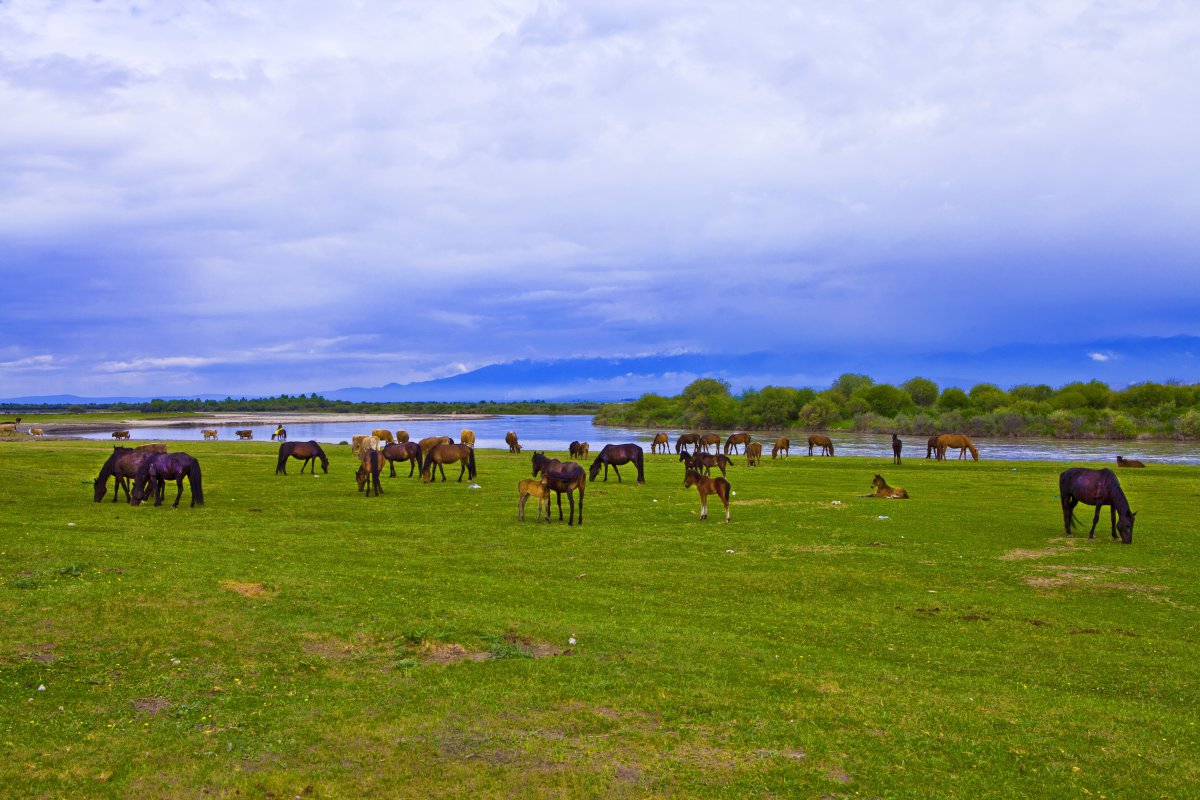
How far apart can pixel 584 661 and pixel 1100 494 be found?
618 inches

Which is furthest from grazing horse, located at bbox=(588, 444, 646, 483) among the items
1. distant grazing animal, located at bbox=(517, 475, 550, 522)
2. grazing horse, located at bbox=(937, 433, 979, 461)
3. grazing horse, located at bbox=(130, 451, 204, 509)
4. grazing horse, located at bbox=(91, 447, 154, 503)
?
grazing horse, located at bbox=(937, 433, 979, 461)

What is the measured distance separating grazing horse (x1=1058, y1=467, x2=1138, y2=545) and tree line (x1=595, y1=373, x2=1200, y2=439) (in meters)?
73.8

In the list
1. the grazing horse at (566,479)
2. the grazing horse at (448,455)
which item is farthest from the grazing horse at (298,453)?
the grazing horse at (566,479)

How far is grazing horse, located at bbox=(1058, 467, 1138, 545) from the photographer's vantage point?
18969 mm

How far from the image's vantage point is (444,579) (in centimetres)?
1414

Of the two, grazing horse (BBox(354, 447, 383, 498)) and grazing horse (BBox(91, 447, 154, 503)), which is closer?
grazing horse (BBox(91, 447, 154, 503))

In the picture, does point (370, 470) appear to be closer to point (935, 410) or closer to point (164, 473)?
point (164, 473)

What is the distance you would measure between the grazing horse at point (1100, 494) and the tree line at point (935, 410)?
242 feet

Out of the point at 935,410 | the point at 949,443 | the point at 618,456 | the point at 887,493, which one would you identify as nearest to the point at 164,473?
the point at 618,456

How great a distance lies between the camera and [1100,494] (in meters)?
19.2

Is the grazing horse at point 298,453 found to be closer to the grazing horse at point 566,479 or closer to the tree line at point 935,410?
the grazing horse at point 566,479

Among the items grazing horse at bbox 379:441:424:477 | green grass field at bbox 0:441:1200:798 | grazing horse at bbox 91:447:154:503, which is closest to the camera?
green grass field at bbox 0:441:1200:798

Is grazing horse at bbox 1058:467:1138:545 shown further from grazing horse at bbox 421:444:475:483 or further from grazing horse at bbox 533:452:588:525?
grazing horse at bbox 421:444:475:483

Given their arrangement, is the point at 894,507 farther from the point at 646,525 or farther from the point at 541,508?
the point at 541,508
